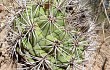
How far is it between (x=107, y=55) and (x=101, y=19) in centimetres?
40

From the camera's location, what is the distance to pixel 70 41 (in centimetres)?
202

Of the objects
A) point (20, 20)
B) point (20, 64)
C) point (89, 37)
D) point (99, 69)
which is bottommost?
point (99, 69)

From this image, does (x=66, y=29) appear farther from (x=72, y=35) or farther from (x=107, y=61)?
(x=107, y=61)

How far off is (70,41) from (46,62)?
0.79ft

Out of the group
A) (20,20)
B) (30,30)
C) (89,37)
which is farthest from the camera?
(89,37)

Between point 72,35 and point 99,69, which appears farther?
point 99,69

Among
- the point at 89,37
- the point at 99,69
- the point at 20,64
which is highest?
the point at 89,37

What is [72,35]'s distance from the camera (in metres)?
2.04

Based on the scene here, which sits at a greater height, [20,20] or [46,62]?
[20,20]

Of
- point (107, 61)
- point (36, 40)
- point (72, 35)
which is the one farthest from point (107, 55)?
point (36, 40)

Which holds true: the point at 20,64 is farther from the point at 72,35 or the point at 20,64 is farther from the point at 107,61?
the point at 107,61

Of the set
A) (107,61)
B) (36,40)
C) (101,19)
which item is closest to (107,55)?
(107,61)

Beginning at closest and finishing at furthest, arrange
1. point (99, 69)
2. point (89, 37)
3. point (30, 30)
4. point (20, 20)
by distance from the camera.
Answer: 1. point (30, 30)
2. point (20, 20)
3. point (89, 37)
4. point (99, 69)

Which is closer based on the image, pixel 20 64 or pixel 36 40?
pixel 36 40
